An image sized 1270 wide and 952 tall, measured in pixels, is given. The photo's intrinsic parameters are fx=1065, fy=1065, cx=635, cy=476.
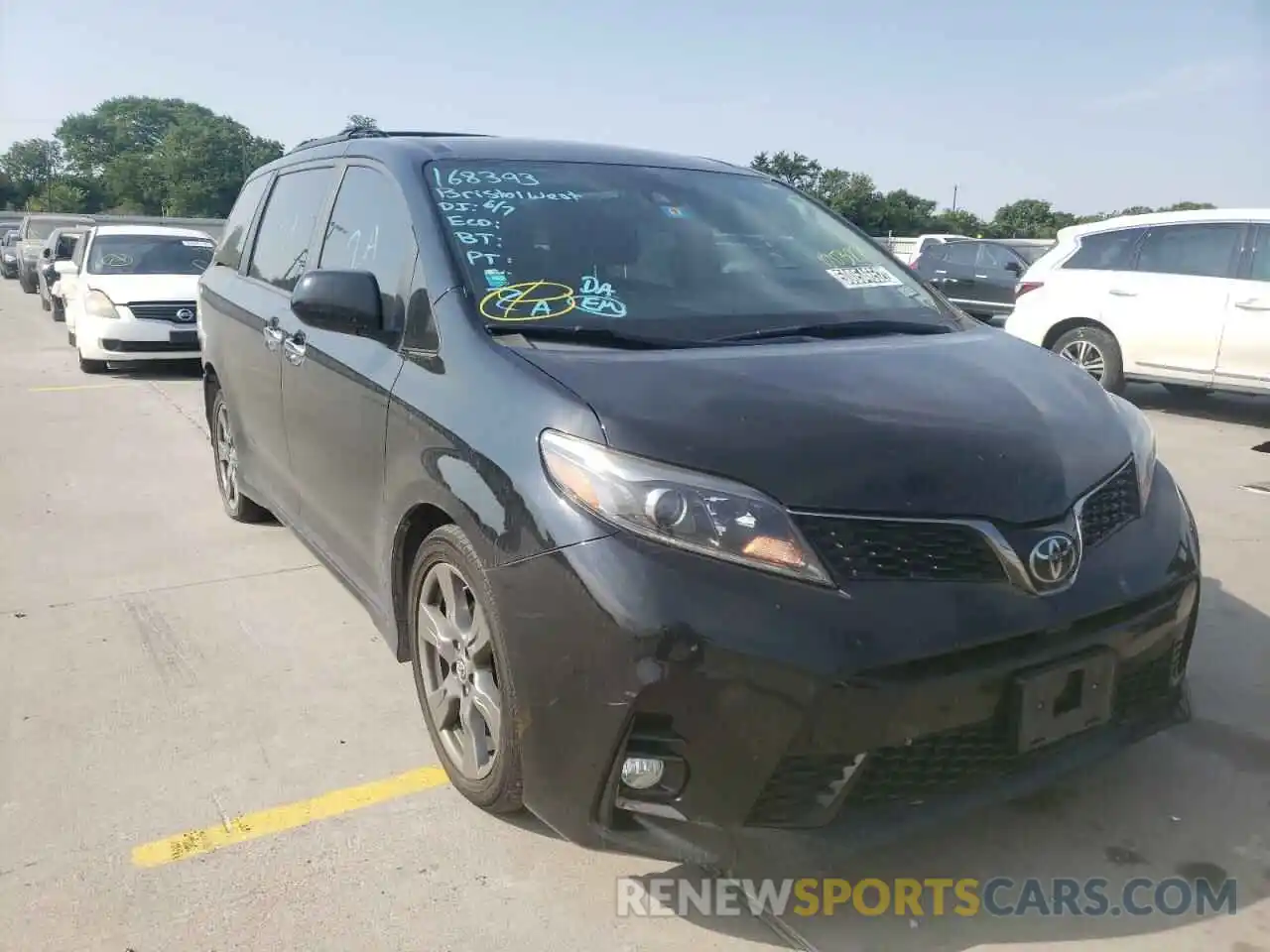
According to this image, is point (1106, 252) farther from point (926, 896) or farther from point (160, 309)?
point (160, 309)

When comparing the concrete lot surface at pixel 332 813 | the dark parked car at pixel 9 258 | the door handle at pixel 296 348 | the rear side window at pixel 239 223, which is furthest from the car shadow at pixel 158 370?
the dark parked car at pixel 9 258

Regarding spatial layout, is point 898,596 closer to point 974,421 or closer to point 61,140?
point 974,421

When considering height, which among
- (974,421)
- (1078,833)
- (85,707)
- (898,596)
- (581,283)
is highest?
(581,283)

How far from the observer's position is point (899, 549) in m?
2.15

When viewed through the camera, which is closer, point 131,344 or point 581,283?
point 581,283

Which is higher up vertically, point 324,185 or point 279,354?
point 324,185

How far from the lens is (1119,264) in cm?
884

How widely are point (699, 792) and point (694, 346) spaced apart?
1.15 meters

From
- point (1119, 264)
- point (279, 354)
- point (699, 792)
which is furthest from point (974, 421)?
point (1119, 264)

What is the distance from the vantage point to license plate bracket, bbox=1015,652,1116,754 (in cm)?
219

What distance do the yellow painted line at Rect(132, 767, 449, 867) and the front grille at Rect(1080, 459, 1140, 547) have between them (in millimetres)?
1806

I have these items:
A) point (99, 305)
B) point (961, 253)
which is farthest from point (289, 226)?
point (961, 253)

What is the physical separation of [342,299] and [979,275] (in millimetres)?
13794

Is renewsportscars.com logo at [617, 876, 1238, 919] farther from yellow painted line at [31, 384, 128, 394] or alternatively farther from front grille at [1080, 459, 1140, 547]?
yellow painted line at [31, 384, 128, 394]
